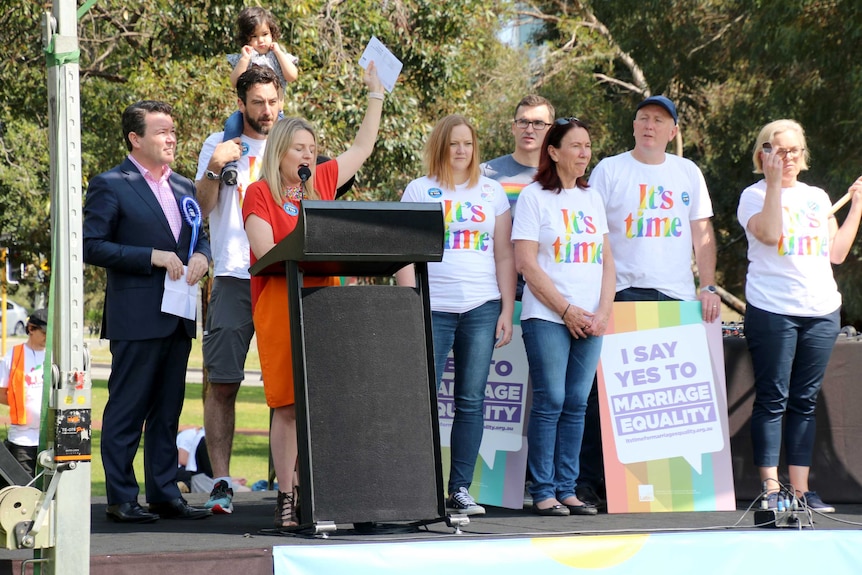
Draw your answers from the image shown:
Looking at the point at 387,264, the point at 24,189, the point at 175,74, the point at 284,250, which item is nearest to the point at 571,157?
the point at 387,264

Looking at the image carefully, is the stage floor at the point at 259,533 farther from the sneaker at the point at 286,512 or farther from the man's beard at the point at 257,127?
the man's beard at the point at 257,127

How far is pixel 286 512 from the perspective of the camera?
3965 millimetres

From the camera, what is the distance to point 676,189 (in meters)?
5.06

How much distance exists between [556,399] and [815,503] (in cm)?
130

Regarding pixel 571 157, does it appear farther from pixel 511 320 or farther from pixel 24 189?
pixel 24 189

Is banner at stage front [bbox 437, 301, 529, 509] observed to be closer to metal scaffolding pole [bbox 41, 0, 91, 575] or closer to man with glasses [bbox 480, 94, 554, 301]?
man with glasses [bbox 480, 94, 554, 301]

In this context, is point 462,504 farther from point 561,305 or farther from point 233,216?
point 233,216

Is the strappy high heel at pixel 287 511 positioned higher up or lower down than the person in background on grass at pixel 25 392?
lower down

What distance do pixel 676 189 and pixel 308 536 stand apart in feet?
7.83

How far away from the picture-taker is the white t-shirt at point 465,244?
182 inches

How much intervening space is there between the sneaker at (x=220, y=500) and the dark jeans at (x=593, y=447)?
161 cm

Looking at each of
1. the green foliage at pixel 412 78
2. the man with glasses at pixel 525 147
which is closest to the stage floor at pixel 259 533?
the man with glasses at pixel 525 147

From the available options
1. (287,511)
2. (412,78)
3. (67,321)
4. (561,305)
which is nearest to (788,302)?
(561,305)

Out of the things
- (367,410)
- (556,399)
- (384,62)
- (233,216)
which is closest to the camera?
(367,410)
